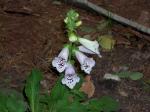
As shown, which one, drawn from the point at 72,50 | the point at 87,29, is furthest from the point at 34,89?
the point at 87,29

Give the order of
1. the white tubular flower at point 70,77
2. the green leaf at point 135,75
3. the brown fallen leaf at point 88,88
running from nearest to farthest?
the white tubular flower at point 70,77 → the brown fallen leaf at point 88,88 → the green leaf at point 135,75

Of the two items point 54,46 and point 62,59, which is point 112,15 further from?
point 62,59

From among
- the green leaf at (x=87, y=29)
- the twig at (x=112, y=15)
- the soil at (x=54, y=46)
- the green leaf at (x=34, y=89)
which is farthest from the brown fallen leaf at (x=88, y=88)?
the twig at (x=112, y=15)

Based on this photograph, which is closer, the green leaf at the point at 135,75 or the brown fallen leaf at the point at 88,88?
the brown fallen leaf at the point at 88,88

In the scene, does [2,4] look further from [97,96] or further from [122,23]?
[97,96]

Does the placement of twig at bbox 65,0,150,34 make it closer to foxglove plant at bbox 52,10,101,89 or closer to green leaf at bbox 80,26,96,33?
green leaf at bbox 80,26,96,33

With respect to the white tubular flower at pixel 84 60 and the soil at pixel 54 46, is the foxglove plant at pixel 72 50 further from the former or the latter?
the soil at pixel 54 46

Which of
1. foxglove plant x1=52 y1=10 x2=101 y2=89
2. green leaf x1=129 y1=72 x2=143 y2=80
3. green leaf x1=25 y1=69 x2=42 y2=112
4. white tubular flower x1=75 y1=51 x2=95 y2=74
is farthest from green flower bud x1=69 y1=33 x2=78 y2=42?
green leaf x1=129 y1=72 x2=143 y2=80
